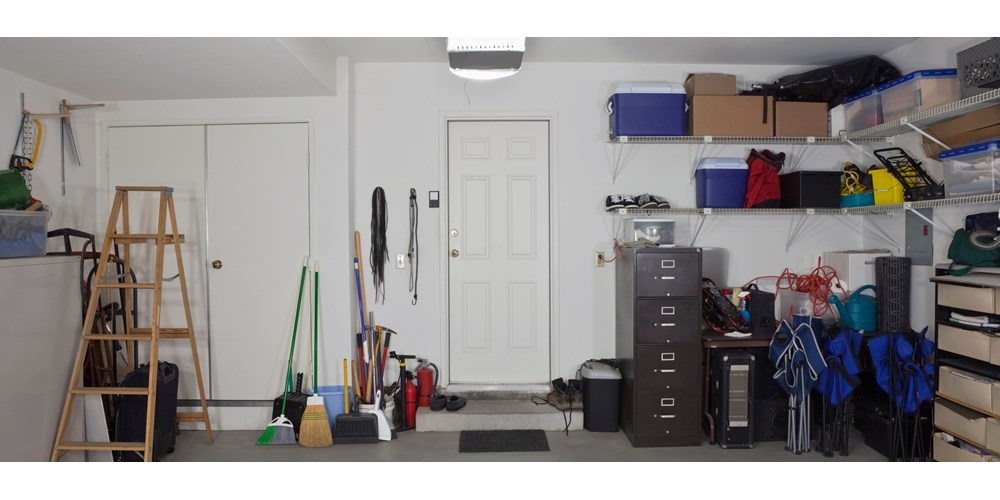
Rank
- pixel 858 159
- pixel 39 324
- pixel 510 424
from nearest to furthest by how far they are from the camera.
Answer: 1. pixel 39 324
2. pixel 510 424
3. pixel 858 159

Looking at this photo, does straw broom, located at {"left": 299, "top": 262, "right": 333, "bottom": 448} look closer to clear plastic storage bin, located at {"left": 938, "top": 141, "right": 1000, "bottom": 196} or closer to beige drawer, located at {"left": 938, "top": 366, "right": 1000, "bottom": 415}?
beige drawer, located at {"left": 938, "top": 366, "right": 1000, "bottom": 415}

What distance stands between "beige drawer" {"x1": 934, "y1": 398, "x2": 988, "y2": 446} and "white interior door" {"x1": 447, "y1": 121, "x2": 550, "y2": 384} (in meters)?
2.46

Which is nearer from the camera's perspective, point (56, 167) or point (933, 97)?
point (933, 97)

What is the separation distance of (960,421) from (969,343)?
0.43 m

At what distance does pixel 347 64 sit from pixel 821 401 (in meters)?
4.17

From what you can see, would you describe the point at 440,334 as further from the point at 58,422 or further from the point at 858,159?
the point at 858,159

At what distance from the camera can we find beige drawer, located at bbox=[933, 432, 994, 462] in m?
2.68

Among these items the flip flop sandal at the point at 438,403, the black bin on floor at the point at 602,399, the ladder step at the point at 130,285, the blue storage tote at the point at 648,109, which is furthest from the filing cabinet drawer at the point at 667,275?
the ladder step at the point at 130,285

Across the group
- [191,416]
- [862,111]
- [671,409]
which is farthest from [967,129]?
[191,416]

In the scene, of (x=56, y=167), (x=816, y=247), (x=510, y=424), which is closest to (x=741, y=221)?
(x=816, y=247)

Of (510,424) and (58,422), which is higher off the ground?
(58,422)

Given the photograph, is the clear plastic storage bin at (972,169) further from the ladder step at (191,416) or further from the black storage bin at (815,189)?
the ladder step at (191,416)

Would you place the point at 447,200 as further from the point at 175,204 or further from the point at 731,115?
the point at 731,115

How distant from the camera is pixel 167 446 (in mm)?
3359
